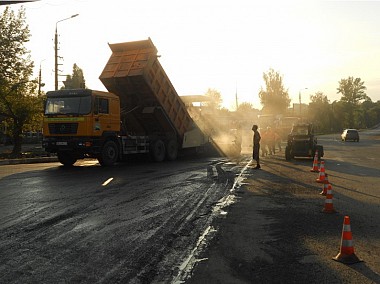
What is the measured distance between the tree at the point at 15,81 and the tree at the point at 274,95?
45397 mm

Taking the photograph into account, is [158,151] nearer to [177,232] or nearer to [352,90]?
[177,232]

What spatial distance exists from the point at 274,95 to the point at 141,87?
2085 inches

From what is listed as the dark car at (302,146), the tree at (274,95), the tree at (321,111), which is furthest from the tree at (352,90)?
the dark car at (302,146)

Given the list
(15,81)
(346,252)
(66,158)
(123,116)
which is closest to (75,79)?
(15,81)

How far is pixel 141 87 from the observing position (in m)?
17.6

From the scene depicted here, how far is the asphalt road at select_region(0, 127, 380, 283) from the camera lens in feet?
14.8

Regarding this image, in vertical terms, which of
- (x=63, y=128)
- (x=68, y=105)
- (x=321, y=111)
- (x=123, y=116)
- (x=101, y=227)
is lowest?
(x=101, y=227)

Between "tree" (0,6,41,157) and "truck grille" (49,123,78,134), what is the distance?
444 inches

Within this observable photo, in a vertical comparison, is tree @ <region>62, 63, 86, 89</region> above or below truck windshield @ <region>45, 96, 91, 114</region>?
above

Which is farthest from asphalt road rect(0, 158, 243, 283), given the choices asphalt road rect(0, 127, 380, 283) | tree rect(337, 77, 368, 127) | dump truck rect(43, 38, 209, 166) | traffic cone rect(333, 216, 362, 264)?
tree rect(337, 77, 368, 127)

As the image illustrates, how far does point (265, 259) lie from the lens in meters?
4.98

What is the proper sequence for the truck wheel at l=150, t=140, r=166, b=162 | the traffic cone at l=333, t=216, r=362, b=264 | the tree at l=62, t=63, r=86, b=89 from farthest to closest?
the tree at l=62, t=63, r=86, b=89, the truck wheel at l=150, t=140, r=166, b=162, the traffic cone at l=333, t=216, r=362, b=264

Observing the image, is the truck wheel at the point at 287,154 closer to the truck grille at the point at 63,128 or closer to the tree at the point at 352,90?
the truck grille at the point at 63,128

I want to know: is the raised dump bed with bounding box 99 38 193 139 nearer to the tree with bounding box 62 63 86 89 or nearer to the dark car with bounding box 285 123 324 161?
the dark car with bounding box 285 123 324 161
